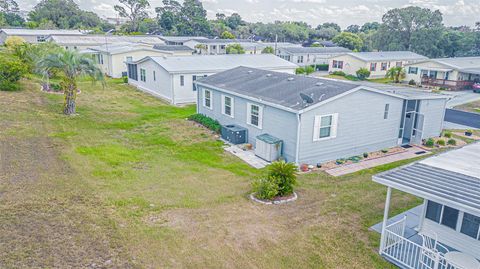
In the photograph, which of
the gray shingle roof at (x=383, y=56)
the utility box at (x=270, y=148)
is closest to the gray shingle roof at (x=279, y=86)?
the utility box at (x=270, y=148)

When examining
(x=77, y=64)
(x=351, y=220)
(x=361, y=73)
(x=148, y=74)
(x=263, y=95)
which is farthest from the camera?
(x=361, y=73)

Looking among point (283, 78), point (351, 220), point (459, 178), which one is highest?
point (283, 78)

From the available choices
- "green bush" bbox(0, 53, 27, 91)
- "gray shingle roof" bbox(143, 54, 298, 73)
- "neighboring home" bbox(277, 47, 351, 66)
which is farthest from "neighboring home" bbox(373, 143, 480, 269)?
"neighboring home" bbox(277, 47, 351, 66)

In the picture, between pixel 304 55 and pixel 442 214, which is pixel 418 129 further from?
pixel 304 55

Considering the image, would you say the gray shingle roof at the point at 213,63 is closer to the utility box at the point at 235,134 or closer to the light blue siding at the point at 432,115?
the utility box at the point at 235,134

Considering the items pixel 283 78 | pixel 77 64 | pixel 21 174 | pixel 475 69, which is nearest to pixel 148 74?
pixel 77 64

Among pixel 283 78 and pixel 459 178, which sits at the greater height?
pixel 283 78

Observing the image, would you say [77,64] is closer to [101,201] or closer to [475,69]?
[101,201]

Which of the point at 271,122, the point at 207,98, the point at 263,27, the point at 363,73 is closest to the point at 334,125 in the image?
the point at 271,122
